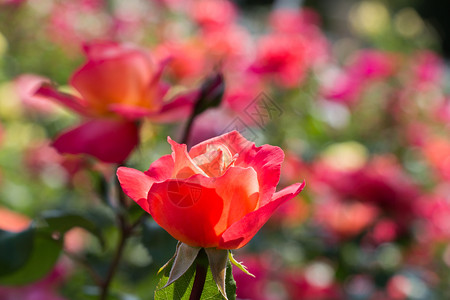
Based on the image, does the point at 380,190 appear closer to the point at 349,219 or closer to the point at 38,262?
the point at 349,219

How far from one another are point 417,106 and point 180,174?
4.55 feet

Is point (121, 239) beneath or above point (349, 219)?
above

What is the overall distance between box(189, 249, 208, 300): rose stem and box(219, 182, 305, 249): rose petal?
16 mm

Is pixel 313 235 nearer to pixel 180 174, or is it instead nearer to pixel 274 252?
pixel 274 252

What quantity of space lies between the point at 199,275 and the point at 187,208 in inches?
1.5

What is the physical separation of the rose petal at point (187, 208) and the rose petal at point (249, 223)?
0.04 ft

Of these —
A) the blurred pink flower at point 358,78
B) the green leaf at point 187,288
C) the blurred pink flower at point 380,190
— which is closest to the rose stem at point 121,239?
the green leaf at point 187,288

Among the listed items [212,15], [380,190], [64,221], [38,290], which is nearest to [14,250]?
[64,221]

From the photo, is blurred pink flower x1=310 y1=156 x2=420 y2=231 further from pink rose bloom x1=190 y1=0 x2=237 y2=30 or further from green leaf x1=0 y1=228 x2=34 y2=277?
pink rose bloom x1=190 y1=0 x2=237 y2=30

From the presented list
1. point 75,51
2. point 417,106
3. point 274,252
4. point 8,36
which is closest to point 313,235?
point 274,252

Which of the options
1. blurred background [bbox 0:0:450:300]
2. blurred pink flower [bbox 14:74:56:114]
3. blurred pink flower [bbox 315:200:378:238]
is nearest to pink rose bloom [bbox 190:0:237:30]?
blurred background [bbox 0:0:450:300]

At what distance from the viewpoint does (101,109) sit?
1.74ft

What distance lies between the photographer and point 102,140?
0.49 m

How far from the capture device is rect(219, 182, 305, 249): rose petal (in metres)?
0.26
